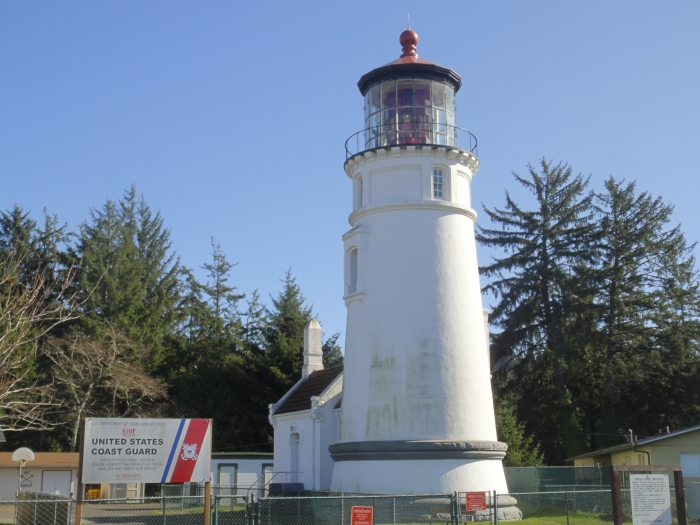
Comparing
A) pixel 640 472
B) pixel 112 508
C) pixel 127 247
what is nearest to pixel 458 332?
pixel 640 472

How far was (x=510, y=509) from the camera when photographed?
20.0 m

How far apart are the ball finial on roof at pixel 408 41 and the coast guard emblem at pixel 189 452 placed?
14564 mm

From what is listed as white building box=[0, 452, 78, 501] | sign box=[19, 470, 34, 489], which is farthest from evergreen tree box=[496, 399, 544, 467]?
sign box=[19, 470, 34, 489]

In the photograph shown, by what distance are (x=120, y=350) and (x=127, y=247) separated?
978 cm

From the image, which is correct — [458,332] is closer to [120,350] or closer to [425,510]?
[425,510]

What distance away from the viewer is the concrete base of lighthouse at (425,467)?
63.8ft

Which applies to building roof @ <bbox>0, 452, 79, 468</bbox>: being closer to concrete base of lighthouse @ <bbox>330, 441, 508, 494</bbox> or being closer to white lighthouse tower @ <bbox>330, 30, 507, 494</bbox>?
white lighthouse tower @ <bbox>330, 30, 507, 494</bbox>

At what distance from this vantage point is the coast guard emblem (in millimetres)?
12383

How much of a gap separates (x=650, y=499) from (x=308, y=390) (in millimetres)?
16213

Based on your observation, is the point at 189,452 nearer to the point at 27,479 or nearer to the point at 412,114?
the point at 412,114

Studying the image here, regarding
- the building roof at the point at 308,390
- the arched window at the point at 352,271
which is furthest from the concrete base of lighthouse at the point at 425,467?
the building roof at the point at 308,390

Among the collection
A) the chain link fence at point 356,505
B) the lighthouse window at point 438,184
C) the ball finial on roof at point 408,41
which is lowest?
the chain link fence at point 356,505

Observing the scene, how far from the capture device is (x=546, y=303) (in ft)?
132

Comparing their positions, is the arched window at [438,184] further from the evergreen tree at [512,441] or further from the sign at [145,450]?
the evergreen tree at [512,441]
